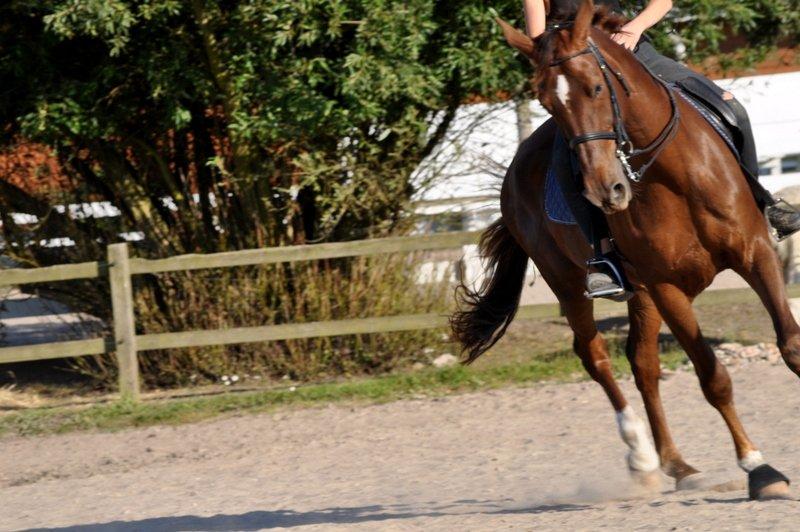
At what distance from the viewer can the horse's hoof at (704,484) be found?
209 inches

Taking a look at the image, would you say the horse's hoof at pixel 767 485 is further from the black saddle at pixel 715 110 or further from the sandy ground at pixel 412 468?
the black saddle at pixel 715 110

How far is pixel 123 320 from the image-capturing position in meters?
9.09

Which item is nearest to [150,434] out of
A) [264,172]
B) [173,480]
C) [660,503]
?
[173,480]

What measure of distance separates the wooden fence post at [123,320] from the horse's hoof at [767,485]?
18.7 feet

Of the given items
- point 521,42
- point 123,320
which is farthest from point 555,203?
point 123,320

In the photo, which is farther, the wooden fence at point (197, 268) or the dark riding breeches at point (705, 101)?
the wooden fence at point (197, 268)

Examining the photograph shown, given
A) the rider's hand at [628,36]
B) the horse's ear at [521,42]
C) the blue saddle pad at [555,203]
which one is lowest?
the blue saddle pad at [555,203]

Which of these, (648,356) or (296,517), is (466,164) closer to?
→ (648,356)

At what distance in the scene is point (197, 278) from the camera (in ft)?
31.6

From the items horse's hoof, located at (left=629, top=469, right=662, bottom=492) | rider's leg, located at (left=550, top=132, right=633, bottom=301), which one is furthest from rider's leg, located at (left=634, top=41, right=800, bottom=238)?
horse's hoof, located at (left=629, top=469, right=662, bottom=492)

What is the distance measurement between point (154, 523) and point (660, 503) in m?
2.62

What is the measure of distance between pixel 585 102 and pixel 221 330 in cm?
532

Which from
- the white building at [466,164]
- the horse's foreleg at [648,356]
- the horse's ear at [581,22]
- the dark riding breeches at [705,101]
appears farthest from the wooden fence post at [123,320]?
the horse's ear at [581,22]

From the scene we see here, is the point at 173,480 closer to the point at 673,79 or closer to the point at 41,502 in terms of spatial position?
the point at 41,502
